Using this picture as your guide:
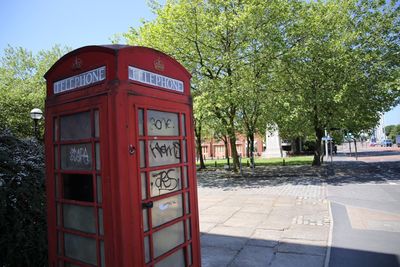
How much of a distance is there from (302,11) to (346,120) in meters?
7.58

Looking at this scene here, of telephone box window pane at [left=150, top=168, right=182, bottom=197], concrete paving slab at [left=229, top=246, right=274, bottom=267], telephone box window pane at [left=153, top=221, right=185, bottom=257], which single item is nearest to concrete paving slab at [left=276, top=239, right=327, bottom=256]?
concrete paving slab at [left=229, top=246, right=274, bottom=267]

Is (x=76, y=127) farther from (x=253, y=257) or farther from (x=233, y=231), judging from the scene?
(x=233, y=231)

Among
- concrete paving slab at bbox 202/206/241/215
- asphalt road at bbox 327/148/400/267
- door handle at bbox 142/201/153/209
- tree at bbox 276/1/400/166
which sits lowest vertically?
asphalt road at bbox 327/148/400/267

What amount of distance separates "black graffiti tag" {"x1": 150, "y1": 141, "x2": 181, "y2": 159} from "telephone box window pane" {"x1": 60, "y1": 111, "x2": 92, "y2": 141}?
0.65 meters

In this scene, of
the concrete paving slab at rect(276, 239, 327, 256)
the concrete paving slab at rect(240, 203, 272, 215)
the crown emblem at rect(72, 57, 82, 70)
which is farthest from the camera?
the concrete paving slab at rect(240, 203, 272, 215)

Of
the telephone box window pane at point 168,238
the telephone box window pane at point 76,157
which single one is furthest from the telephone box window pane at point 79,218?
the telephone box window pane at point 168,238

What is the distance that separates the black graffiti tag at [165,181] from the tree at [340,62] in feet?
43.2

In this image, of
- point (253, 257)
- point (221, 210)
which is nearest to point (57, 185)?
point (253, 257)

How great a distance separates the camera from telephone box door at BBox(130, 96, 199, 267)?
3053 millimetres

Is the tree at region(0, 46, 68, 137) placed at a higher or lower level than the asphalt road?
higher

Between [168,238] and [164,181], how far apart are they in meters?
0.63

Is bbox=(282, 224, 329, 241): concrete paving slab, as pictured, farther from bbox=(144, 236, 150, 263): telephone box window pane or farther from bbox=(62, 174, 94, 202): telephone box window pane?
bbox=(62, 174, 94, 202): telephone box window pane

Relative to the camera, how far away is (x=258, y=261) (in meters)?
5.17

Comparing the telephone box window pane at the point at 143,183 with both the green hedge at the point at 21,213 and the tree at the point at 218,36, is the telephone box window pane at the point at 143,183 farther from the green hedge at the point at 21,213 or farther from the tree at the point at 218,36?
the tree at the point at 218,36
